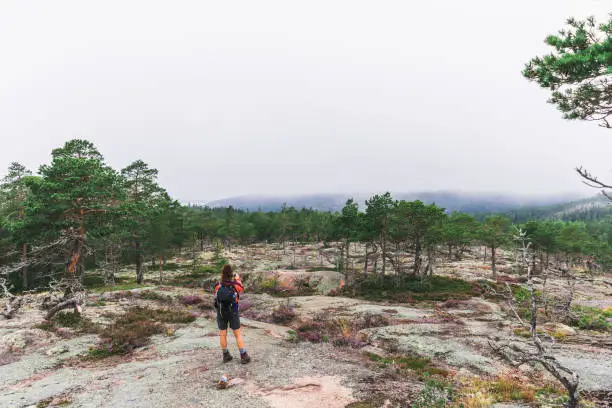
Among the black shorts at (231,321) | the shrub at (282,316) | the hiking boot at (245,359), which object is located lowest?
the shrub at (282,316)

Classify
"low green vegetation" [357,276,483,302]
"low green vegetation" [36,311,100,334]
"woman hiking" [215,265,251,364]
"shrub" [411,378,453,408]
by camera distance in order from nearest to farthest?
"shrub" [411,378,453,408] < "woman hiking" [215,265,251,364] < "low green vegetation" [36,311,100,334] < "low green vegetation" [357,276,483,302]

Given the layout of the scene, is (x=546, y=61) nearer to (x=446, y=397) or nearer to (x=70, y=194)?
(x=446, y=397)

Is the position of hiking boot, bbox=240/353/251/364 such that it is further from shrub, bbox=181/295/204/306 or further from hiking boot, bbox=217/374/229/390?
shrub, bbox=181/295/204/306

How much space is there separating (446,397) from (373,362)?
Answer: 4245 millimetres

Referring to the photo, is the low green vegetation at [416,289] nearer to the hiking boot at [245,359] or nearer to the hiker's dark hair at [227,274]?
the hiking boot at [245,359]

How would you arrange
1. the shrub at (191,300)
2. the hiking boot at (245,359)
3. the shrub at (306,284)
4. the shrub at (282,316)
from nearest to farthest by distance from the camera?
the hiking boot at (245,359) < the shrub at (282,316) < the shrub at (191,300) < the shrub at (306,284)

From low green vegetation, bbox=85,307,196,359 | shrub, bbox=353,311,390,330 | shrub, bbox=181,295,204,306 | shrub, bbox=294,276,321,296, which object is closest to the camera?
low green vegetation, bbox=85,307,196,359

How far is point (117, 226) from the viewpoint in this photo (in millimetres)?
28109

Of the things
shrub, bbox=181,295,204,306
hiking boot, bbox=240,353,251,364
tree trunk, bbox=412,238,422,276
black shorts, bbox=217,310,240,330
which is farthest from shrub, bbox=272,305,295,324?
tree trunk, bbox=412,238,422,276

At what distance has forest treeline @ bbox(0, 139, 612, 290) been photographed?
22.6 m

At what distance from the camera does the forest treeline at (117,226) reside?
74.2ft

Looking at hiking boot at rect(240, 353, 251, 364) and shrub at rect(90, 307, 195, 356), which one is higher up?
hiking boot at rect(240, 353, 251, 364)

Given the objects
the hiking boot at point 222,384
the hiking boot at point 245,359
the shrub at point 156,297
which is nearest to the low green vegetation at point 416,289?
the shrub at point 156,297

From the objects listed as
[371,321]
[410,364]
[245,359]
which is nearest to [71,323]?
[245,359]
